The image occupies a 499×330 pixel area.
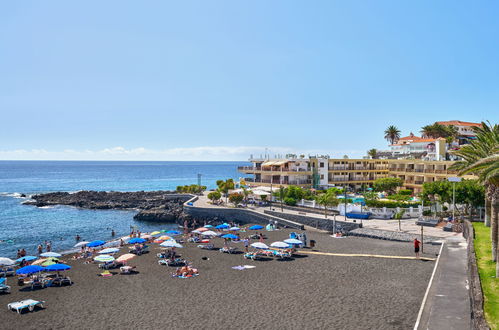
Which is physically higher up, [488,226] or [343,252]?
[488,226]

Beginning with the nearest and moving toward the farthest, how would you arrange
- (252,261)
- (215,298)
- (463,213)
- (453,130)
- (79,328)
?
(79,328) → (215,298) → (252,261) → (463,213) → (453,130)

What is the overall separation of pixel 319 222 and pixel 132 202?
194 ft

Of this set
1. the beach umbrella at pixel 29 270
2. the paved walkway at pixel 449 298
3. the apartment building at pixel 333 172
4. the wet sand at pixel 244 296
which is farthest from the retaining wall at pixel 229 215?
the beach umbrella at pixel 29 270

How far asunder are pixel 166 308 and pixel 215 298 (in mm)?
2948

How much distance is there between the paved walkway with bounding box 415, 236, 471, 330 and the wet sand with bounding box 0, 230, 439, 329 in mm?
1443

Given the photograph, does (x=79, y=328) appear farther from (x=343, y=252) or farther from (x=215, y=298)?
(x=343, y=252)

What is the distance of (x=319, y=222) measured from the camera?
4709 cm

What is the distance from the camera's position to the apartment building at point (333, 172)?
223ft

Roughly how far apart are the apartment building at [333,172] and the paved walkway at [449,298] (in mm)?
43212

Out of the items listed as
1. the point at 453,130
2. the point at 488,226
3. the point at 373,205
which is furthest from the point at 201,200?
the point at 453,130

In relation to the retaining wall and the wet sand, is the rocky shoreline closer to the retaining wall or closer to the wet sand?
the retaining wall

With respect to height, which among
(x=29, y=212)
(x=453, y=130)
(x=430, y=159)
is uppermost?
(x=453, y=130)

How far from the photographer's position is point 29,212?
258ft

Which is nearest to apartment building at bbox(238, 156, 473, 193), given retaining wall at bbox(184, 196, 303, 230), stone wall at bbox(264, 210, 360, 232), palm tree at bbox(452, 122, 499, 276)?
retaining wall at bbox(184, 196, 303, 230)
